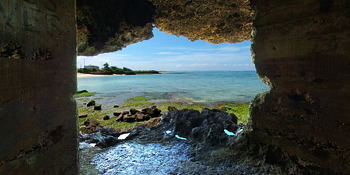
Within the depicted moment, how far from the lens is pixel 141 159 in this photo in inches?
144

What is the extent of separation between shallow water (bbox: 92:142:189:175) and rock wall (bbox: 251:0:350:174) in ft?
6.36

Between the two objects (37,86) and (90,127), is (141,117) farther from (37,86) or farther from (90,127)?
(37,86)

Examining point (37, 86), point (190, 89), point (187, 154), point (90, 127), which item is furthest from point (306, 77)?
point (190, 89)

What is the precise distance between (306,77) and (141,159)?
11.4 ft

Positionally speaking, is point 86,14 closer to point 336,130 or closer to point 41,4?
point 41,4

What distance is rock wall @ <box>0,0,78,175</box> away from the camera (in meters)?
1.61

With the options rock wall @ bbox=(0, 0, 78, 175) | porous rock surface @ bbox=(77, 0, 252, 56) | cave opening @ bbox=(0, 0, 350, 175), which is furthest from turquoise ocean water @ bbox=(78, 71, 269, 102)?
rock wall @ bbox=(0, 0, 78, 175)

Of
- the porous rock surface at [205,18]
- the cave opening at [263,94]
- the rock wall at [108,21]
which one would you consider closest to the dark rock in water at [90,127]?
the rock wall at [108,21]

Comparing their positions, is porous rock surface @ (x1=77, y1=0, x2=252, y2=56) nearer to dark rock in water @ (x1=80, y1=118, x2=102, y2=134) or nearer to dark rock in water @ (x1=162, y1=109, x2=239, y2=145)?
dark rock in water @ (x1=80, y1=118, x2=102, y2=134)

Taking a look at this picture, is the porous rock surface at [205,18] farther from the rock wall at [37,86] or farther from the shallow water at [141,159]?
the shallow water at [141,159]

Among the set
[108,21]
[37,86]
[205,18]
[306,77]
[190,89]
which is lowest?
[190,89]

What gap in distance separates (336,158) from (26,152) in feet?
13.5

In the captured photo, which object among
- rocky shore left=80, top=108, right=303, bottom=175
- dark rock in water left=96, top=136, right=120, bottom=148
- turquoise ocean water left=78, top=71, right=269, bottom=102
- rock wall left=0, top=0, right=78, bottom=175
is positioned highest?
rock wall left=0, top=0, right=78, bottom=175

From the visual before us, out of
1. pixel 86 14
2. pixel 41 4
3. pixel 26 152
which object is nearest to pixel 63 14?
pixel 41 4
